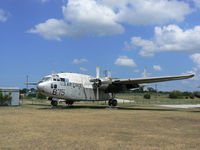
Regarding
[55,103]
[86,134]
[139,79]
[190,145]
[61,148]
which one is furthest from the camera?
[55,103]

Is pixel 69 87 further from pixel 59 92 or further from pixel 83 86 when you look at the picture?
pixel 83 86

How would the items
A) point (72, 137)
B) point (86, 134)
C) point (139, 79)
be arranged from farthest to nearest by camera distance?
point (139, 79)
point (86, 134)
point (72, 137)

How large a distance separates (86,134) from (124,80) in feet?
58.9

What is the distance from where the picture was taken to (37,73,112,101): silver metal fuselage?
23.2 meters

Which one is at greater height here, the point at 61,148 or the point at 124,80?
the point at 124,80

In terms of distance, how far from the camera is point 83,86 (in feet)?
89.2

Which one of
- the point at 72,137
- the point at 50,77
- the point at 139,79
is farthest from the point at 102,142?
the point at 139,79

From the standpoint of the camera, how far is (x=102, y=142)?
7.69m

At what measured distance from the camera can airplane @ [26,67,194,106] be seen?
23.6 m

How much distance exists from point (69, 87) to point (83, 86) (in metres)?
2.32

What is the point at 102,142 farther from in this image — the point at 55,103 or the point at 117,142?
the point at 55,103

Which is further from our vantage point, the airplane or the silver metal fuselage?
the airplane

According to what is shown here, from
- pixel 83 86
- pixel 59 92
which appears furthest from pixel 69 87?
pixel 83 86

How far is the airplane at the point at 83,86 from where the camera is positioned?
2358cm
